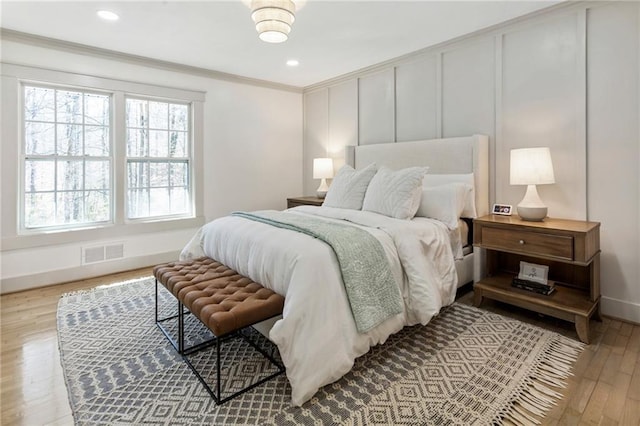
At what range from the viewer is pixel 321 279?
6.02ft

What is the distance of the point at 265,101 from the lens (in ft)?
16.6

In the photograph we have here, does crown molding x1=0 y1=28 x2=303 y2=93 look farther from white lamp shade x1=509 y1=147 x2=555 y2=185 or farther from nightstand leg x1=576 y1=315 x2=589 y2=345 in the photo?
nightstand leg x1=576 y1=315 x2=589 y2=345

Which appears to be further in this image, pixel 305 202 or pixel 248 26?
pixel 305 202

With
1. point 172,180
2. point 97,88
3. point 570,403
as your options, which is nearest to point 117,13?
point 97,88

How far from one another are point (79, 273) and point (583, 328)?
15.1 feet

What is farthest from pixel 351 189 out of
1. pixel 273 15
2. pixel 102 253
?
pixel 102 253

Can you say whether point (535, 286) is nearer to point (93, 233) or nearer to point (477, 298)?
point (477, 298)

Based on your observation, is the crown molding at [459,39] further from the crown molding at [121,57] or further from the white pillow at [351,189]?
the white pillow at [351,189]

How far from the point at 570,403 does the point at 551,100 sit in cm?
236

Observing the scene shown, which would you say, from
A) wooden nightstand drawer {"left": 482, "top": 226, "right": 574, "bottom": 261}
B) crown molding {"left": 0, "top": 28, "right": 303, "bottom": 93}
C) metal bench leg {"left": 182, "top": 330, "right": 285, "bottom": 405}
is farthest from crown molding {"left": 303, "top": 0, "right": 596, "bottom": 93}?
metal bench leg {"left": 182, "top": 330, "right": 285, "bottom": 405}

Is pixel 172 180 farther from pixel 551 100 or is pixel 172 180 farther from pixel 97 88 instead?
pixel 551 100

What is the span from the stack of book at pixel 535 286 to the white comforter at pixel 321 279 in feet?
1.82

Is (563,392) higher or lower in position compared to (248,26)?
lower

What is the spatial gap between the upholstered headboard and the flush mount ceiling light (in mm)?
1995
